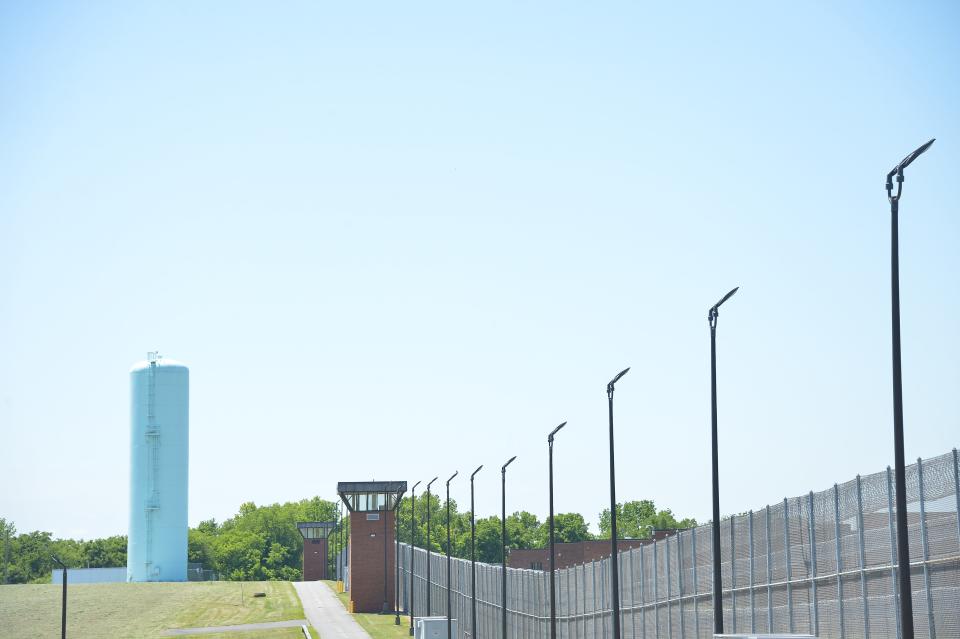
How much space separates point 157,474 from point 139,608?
102ft

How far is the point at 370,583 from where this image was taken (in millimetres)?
108750

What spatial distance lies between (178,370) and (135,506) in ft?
49.8

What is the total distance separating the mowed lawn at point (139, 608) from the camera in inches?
3730

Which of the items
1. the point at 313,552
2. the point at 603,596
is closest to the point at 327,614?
the point at 603,596

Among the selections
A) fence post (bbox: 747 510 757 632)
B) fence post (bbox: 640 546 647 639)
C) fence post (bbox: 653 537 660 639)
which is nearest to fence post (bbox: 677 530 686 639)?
fence post (bbox: 653 537 660 639)

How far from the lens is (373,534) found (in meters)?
112

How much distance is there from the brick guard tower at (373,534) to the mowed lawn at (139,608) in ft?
20.2

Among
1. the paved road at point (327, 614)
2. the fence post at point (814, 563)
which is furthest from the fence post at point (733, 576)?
the paved road at point (327, 614)

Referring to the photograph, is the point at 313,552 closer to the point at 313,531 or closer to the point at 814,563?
the point at 313,531

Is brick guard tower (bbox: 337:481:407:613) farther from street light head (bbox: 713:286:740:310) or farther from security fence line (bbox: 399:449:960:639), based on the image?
street light head (bbox: 713:286:740:310)

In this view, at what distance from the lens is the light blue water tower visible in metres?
138

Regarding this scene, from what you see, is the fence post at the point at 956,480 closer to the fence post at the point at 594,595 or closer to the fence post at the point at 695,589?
the fence post at the point at 695,589

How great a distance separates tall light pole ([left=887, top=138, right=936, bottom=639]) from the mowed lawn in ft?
231

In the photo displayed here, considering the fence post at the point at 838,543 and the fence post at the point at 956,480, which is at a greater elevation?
the fence post at the point at 956,480
